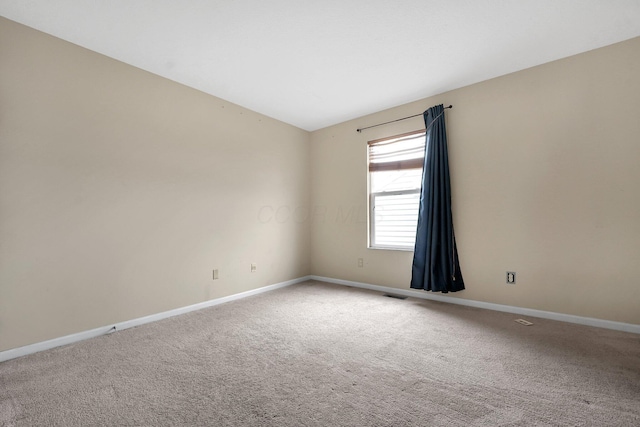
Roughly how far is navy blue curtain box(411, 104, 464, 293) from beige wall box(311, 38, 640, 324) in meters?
0.14

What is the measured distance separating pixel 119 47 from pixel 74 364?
2574 mm

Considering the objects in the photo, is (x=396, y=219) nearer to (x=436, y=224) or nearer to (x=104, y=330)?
(x=436, y=224)

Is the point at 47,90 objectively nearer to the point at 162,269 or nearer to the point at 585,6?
the point at 162,269

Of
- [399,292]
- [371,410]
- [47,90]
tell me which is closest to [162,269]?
[47,90]

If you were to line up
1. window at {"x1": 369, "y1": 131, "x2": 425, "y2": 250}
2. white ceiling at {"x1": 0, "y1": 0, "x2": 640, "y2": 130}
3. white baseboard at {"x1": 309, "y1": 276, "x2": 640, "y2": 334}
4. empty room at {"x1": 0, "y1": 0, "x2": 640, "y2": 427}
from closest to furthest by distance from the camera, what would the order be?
empty room at {"x1": 0, "y1": 0, "x2": 640, "y2": 427} → white ceiling at {"x1": 0, "y1": 0, "x2": 640, "y2": 130} → white baseboard at {"x1": 309, "y1": 276, "x2": 640, "y2": 334} → window at {"x1": 369, "y1": 131, "x2": 425, "y2": 250}

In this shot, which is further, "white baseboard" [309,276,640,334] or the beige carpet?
"white baseboard" [309,276,640,334]

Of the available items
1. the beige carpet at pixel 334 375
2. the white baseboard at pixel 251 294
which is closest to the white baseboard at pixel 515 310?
the white baseboard at pixel 251 294

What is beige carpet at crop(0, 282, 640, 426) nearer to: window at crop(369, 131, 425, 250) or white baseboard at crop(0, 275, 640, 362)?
white baseboard at crop(0, 275, 640, 362)

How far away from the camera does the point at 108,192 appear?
2.45 m

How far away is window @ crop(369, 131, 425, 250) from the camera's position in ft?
11.7

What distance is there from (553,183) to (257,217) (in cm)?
339

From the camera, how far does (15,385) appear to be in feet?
5.38

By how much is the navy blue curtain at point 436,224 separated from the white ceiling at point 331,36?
1.98 feet

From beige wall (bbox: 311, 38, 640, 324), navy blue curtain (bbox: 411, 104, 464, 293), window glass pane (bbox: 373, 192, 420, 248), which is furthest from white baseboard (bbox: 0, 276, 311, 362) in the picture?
beige wall (bbox: 311, 38, 640, 324)
